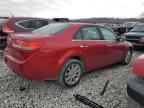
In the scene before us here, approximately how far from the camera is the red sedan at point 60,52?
387 cm

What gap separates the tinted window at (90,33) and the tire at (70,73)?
73 cm

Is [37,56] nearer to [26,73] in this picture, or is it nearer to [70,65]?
[26,73]

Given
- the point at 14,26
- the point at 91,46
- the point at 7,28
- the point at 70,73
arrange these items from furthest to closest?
1. the point at 14,26
2. the point at 7,28
3. the point at 91,46
4. the point at 70,73

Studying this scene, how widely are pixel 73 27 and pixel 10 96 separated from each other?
2.10m

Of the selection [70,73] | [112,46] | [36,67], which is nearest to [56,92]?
[70,73]

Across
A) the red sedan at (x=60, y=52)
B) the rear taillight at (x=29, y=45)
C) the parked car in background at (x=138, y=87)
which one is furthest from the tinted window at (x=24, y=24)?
the parked car in background at (x=138, y=87)

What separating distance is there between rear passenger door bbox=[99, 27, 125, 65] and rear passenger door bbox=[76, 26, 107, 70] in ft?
0.83

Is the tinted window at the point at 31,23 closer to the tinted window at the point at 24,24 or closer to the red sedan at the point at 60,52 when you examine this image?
the tinted window at the point at 24,24

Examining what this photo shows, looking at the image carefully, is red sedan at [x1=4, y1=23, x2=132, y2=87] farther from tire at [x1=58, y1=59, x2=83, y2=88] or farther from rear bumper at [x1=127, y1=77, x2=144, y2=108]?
rear bumper at [x1=127, y1=77, x2=144, y2=108]

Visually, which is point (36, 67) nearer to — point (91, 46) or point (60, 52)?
point (60, 52)

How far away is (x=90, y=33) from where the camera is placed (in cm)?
512

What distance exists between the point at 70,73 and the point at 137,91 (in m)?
2.23

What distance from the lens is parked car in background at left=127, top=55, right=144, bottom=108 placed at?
2.43m

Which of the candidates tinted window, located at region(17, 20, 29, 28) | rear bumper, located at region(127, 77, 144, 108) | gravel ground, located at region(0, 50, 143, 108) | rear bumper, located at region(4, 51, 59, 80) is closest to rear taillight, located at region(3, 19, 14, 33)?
tinted window, located at region(17, 20, 29, 28)
